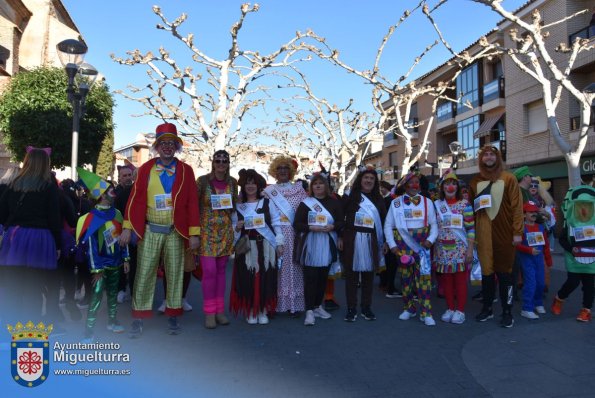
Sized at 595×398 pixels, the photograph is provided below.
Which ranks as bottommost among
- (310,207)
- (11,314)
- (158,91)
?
(11,314)

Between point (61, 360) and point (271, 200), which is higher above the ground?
point (271, 200)

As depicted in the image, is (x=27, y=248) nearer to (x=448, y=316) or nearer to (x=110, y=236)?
(x=110, y=236)

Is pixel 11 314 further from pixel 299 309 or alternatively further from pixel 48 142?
pixel 48 142

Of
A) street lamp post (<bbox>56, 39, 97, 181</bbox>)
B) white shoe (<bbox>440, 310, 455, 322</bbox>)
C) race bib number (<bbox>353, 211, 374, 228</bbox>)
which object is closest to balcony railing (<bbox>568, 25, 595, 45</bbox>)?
white shoe (<bbox>440, 310, 455, 322</bbox>)

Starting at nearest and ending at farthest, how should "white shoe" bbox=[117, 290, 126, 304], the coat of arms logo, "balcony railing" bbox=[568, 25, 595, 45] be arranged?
the coat of arms logo < "white shoe" bbox=[117, 290, 126, 304] < "balcony railing" bbox=[568, 25, 595, 45]

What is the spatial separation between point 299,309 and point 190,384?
2.35m

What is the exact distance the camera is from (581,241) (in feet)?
18.9

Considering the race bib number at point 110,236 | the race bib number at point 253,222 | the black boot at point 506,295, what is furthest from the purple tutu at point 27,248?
the black boot at point 506,295

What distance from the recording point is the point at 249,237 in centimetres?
579

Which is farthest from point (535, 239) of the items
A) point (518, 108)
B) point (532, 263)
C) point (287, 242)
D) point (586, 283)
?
point (518, 108)

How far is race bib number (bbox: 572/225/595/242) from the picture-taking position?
18.8 ft

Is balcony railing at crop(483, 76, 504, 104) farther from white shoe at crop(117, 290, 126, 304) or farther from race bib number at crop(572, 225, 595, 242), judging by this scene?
white shoe at crop(117, 290, 126, 304)

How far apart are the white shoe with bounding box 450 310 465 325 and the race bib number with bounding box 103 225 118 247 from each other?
13.2 feet

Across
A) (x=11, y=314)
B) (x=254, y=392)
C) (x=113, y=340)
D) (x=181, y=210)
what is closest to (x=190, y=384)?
(x=254, y=392)
